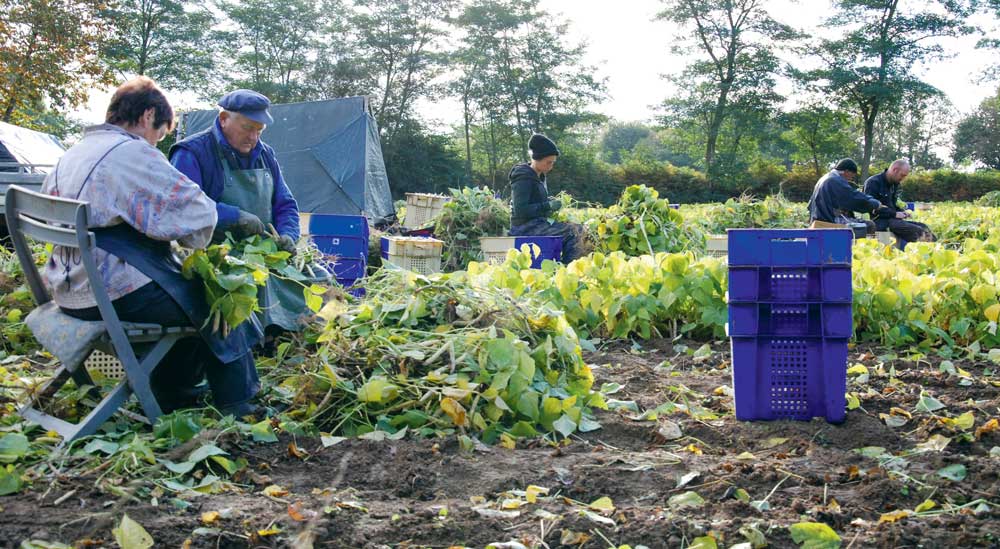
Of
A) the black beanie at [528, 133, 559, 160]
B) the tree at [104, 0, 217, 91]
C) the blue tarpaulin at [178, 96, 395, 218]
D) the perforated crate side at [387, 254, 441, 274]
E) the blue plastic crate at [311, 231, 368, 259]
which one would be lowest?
the perforated crate side at [387, 254, 441, 274]

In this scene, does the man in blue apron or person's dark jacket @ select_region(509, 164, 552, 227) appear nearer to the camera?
the man in blue apron

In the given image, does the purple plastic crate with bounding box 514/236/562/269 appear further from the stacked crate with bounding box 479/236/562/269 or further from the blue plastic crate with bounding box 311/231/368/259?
the blue plastic crate with bounding box 311/231/368/259

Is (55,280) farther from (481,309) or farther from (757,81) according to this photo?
(757,81)

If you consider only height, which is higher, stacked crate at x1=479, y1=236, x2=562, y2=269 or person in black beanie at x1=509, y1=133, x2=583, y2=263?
person in black beanie at x1=509, y1=133, x2=583, y2=263

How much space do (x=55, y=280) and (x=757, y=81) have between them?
37.2 meters

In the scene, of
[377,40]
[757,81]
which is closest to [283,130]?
[377,40]

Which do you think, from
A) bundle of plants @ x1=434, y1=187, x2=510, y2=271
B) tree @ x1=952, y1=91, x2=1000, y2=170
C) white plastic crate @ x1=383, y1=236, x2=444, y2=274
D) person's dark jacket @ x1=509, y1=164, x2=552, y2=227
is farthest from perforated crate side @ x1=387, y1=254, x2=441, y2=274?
tree @ x1=952, y1=91, x2=1000, y2=170

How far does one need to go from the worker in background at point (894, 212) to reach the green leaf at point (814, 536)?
8.80 m

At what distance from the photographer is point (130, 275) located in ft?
9.29

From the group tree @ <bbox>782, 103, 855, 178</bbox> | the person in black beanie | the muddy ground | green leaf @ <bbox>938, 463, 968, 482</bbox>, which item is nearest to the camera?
the muddy ground

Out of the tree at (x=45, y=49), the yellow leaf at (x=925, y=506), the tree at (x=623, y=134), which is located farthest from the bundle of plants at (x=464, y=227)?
the tree at (x=623, y=134)

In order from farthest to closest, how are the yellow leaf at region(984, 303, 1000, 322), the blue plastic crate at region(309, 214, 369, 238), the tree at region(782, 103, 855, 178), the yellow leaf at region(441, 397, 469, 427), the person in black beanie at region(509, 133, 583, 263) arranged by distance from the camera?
the tree at region(782, 103, 855, 178) < the person in black beanie at region(509, 133, 583, 263) < the blue plastic crate at region(309, 214, 369, 238) < the yellow leaf at region(984, 303, 1000, 322) < the yellow leaf at region(441, 397, 469, 427)

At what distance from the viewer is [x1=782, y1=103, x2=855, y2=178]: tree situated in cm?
3750

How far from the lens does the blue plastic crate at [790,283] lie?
3.19 m
